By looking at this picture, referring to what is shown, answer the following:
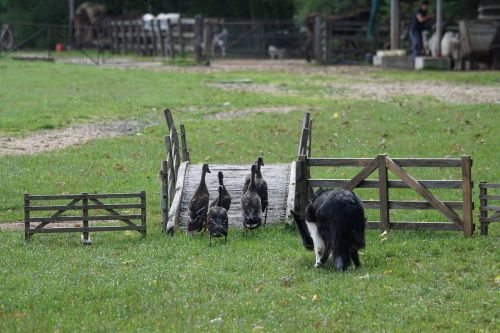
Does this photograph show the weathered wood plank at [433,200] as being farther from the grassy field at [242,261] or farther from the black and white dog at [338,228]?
the black and white dog at [338,228]

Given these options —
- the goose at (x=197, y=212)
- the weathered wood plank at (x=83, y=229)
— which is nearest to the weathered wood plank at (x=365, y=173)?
the goose at (x=197, y=212)

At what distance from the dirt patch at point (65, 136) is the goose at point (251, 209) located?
914cm

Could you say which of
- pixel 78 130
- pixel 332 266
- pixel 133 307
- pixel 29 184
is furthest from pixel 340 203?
pixel 78 130

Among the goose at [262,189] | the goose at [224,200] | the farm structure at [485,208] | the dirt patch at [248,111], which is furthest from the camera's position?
the dirt patch at [248,111]

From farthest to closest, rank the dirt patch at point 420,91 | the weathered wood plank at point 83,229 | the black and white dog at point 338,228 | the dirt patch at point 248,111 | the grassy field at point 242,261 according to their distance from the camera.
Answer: the dirt patch at point 420,91 → the dirt patch at point 248,111 → the weathered wood plank at point 83,229 → the black and white dog at point 338,228 → the grassy field at point 242,261

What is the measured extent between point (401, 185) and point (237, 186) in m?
2.66

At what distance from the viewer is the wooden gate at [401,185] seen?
14016mm

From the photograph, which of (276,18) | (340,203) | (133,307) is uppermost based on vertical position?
(276,18)

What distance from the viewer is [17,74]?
40.3m

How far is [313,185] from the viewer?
15.0m

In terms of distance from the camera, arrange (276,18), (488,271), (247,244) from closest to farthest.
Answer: (488,271) → (247,244) → (276,18)

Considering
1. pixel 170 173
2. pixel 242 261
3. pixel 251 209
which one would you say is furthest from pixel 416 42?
pixel 242 261

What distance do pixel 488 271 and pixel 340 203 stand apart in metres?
1.79

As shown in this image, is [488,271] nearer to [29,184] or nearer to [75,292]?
[75,292]
